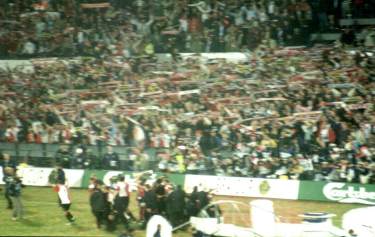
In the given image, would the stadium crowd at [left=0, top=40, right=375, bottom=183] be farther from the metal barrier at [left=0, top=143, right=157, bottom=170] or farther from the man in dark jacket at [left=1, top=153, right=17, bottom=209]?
the man in dark jacket at [left=1, top=153, right=17, bottom=209]

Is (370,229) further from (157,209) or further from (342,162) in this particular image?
(157,209)

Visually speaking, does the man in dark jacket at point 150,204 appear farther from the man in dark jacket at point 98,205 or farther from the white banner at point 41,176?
the white banner at point 41,176

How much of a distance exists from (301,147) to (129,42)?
251 inches

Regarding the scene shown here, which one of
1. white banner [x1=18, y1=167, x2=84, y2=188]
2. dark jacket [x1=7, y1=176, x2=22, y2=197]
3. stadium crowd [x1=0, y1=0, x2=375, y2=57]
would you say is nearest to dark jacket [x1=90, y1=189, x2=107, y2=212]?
white banner [x1=18, y1=167, x2=84, y2=188]

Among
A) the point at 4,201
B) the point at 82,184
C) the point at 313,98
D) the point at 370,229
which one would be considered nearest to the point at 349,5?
the point at 313,98

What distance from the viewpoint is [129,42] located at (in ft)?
61.3

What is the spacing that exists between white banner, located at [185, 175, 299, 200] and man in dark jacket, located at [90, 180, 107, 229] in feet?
5.71

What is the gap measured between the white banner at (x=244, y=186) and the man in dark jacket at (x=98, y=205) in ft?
5.71

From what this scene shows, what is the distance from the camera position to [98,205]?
13.9m

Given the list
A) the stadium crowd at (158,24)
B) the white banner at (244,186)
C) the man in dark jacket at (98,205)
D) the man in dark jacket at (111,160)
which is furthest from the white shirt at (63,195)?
the stadium crowd at (158,24)

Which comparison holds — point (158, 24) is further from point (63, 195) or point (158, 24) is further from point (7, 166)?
point (63, 195)

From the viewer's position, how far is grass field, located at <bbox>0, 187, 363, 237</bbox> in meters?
13.7

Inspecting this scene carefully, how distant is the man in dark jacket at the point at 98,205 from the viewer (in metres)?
13.9

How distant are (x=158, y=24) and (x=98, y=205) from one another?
21.4 feet
